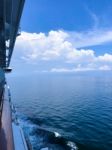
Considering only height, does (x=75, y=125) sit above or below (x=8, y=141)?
below

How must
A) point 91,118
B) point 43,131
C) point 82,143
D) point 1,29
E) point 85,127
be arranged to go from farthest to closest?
point 91,118 < point 85,127 < point 43,131 < point 82,143 < point 1,29

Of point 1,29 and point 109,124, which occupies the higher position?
point 1,29

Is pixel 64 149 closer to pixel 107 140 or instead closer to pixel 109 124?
pixel 107 140

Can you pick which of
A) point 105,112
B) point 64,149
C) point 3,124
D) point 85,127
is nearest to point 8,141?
point 3,124

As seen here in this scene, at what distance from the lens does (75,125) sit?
2733 centimetres

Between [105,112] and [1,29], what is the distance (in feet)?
103

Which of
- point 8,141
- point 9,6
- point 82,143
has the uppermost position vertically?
point 9,6

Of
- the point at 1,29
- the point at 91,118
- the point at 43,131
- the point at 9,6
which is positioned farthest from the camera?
the point at 91,118

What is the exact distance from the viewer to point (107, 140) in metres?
21.2

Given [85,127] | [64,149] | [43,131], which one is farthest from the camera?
[85,127]

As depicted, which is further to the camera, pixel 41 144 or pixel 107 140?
pixel 107 140

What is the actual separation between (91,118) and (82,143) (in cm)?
1128

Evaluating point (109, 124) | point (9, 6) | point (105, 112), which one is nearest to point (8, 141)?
point (9, 6)

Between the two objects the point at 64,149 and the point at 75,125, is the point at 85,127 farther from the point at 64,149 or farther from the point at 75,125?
the point at 64,149
